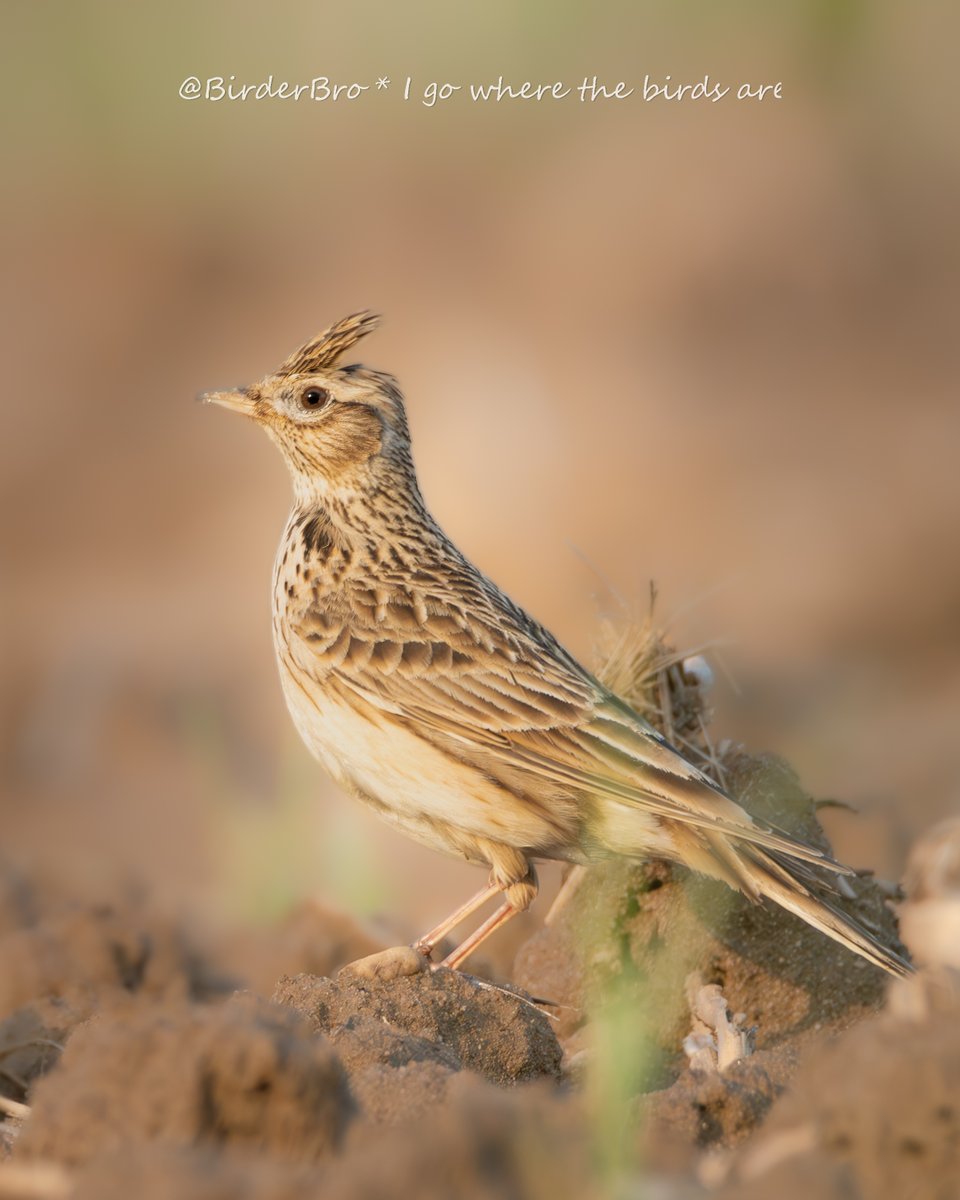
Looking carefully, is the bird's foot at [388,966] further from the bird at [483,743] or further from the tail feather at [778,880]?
the tail feather at [778,880]

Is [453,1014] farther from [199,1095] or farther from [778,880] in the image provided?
[199,1095]

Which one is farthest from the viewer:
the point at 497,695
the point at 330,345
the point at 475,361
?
the point at 475,361

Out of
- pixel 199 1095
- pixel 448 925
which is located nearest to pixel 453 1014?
pixel 448 925

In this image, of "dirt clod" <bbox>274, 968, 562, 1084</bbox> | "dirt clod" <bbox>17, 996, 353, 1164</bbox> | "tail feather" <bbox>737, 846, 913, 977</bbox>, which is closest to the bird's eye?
"tail feather" <bbox>737, 846, 913, 977</bbox>

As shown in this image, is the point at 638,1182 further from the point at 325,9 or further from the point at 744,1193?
the point at 325,9

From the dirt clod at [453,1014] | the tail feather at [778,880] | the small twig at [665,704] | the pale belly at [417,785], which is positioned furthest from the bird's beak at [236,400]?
the dirt clod at [453,1014]

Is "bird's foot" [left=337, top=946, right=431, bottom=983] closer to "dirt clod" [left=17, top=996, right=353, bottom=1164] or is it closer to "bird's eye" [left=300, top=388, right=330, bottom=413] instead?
"dirt clod" [left=17, top=996, right=353, bottom=1164]

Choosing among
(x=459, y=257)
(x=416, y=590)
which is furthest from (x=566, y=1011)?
(x=459, y=257)
